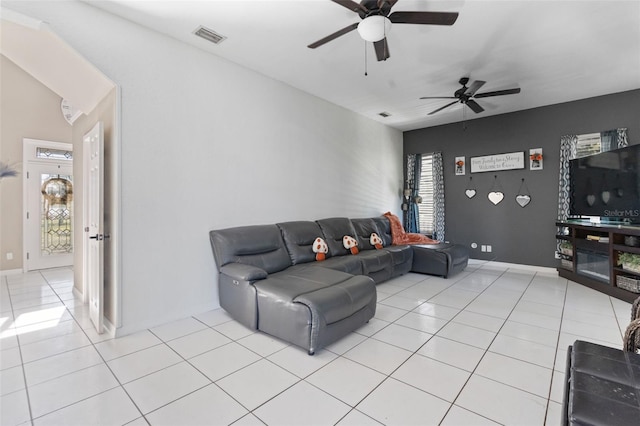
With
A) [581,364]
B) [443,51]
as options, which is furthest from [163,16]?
[581,364]

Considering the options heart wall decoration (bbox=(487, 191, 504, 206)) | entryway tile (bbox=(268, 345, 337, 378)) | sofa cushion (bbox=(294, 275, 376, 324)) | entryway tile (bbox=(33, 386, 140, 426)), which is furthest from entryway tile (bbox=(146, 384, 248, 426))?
heart wall decoration (bbox=(487, 191, 504, 206))

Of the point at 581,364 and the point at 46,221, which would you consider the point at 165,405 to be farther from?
the point at 46,221

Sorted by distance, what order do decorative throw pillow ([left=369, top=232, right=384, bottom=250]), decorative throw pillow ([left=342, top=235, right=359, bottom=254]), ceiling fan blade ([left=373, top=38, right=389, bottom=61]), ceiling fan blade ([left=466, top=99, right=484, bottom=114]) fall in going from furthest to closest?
decorative throw pillow ([left=369, top=232, right=384, bottom=250]) < decorative throw pillow ([left=342, top=235, right=359, bottom=254]) < ceiling fan blade ([left=466, top=99, right=484, bottom=114]) < ceiling fan blade ([left=373, top=38, right=389, bottom=61])

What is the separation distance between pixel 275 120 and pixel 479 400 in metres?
3.79

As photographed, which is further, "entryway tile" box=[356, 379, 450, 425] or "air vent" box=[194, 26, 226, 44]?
"air vent" box=[194, 26, 226, 44]

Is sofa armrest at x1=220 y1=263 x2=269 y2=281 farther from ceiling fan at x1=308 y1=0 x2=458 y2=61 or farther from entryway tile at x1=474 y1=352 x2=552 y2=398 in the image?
ceiling fan at x1=308 y1=0 x2=458 y2=61

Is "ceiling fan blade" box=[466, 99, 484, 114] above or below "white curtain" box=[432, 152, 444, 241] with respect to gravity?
above

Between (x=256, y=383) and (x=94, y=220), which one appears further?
(x=94, y=220)

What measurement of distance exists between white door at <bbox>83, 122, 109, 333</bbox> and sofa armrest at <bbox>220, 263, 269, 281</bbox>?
1.14m

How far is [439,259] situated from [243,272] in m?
3.29

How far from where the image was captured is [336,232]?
4520mm

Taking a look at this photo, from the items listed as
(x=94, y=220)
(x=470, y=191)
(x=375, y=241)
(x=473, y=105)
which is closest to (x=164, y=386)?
(x=94, y=220)

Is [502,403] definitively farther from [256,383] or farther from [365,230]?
[365,230]

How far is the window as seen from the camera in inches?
263
